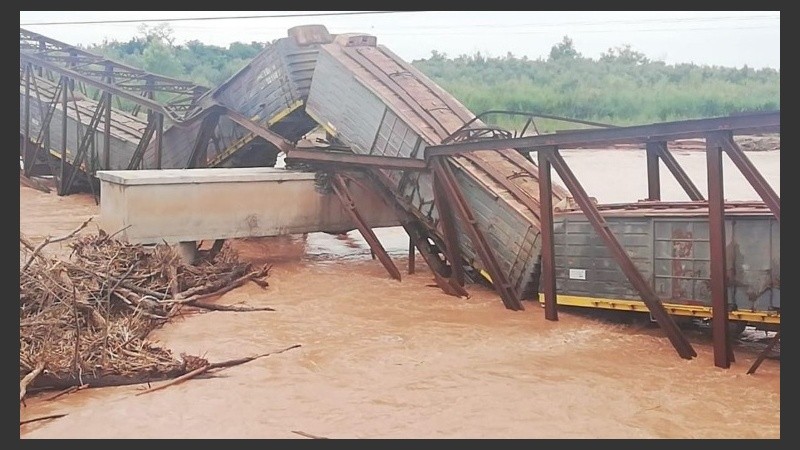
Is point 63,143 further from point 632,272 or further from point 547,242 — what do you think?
point 632,272

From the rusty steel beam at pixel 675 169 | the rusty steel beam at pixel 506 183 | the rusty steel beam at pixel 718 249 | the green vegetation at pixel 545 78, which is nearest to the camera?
the rusty steel beam at pixel 718 249

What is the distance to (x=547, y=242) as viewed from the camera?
41.3 ft

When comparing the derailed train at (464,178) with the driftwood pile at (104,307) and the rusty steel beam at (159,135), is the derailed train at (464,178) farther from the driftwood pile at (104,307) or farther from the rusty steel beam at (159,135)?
the driftwood pile at (104,307)

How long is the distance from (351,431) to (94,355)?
366cm

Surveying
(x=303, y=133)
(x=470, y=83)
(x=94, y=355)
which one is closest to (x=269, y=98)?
(x=303, y=133)

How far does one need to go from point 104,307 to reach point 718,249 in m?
7.94

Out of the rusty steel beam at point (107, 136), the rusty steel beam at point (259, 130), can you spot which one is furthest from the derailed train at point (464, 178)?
the rusty steel beam at point (259, 130)

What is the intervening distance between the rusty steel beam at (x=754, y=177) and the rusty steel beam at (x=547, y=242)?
9.86ft

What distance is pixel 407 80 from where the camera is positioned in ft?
57.9

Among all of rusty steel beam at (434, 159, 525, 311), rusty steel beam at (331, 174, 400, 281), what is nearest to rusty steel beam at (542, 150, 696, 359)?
rusty steel beam at (434, 159, 525, 311)

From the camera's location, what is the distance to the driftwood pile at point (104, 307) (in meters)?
9.44

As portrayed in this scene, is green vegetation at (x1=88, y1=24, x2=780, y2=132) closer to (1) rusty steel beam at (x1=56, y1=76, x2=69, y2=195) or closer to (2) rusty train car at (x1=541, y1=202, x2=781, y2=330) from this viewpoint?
(1) rusty steel beam at (x1=56, y1=76, x2=69, y2=195)

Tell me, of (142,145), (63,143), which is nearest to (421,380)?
(142,145)

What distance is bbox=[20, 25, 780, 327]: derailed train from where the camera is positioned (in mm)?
10859
